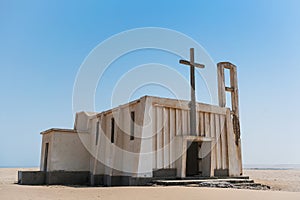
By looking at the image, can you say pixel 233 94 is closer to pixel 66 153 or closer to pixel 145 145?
pixel 145 145

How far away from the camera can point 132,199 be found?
898 cm

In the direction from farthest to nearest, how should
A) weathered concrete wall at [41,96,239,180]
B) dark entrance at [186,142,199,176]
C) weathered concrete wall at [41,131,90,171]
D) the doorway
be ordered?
1. weathered concrete wall at [41,131,90,171]
2. dark entrance at [186,142,199,176]
3. the doorway
4. weathered concrete wall at [41,96,239,180]

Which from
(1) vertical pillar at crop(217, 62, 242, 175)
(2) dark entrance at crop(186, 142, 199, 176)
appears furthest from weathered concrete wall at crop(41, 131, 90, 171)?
(1) vertical pillar at crop(217, 62, 242, 175)

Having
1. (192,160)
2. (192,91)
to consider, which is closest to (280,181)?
(192,160)

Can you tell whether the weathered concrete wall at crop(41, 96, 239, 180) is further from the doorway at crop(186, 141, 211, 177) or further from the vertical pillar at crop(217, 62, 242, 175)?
the vertical pillar at crop(217, 62, 242, 175)

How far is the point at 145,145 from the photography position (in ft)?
47.6

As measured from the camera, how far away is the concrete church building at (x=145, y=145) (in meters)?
14.8

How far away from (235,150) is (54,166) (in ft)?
36.7

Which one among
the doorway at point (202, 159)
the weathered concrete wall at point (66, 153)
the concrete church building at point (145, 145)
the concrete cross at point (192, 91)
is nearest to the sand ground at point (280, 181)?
the concrete church building at point (145, 145)

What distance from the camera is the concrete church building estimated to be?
14781mm

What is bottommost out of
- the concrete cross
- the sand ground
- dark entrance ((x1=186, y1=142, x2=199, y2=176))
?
the sand ground

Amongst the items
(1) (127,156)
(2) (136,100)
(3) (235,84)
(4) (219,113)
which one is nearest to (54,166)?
(1) (127,156)

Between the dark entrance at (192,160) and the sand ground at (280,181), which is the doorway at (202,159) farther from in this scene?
the sand ground at (280,181)

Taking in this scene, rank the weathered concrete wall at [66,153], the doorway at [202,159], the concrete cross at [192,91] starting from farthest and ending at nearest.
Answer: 1. the weathered concrete wall at [66,153]
2. the doorway at [202,159]
3. the concrete cross at [192,91]
